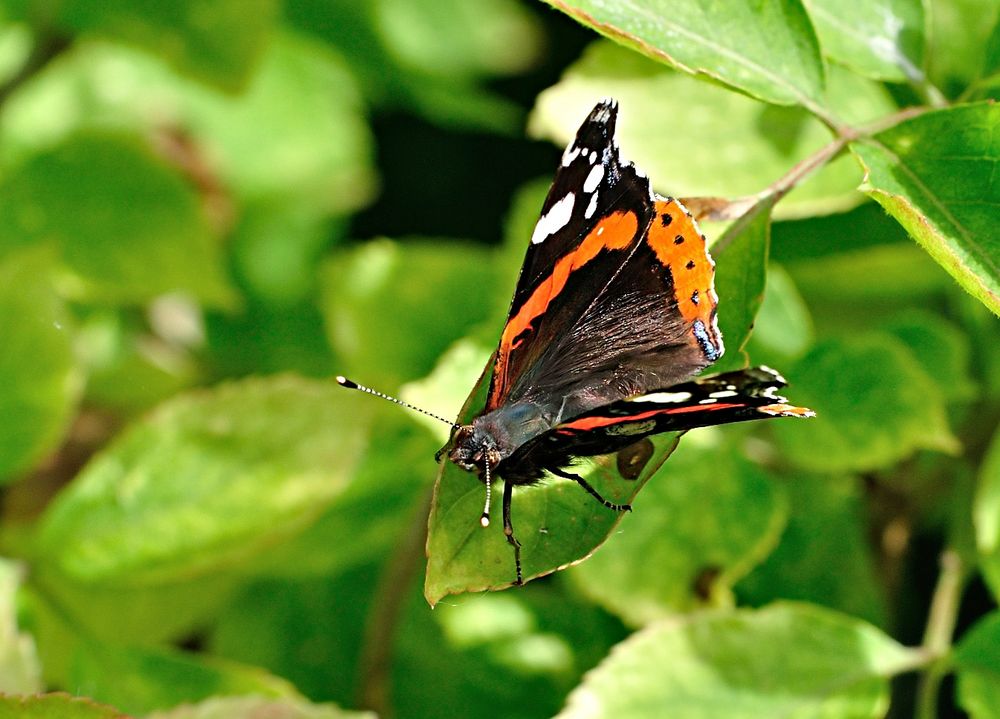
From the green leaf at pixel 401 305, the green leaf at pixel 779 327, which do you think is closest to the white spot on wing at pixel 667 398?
the green leaf at pixel 779 327

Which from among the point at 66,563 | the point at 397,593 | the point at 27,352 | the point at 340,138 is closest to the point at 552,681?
the point at 397,593

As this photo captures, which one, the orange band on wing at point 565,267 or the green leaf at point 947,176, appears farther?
the orange band on wing at point 565,267

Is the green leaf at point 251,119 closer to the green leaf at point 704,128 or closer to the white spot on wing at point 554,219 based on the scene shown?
the green leaf at point 704,128

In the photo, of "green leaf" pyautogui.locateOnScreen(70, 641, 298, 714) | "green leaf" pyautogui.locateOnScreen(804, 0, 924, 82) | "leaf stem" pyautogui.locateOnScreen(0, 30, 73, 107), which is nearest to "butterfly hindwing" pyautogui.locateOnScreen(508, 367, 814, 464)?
"green leaf" pyautogui.locateOnScreen(804, 0, 924, 82)

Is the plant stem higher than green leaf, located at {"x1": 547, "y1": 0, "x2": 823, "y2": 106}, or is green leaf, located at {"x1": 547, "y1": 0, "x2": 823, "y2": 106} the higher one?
green leaf, located at {"x1": 547, "y1": 0, "x2": 823, "y2": 106}

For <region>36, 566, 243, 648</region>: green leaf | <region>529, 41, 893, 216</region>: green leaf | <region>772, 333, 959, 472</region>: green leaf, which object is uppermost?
<region>529, 41, 893, 216</region>: green leaf

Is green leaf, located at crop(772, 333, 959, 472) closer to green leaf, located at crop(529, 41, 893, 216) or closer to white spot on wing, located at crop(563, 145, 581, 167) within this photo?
green leaf, located at crop(529, 41, 893, 216)

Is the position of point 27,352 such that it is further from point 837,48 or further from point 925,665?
point 925,665
